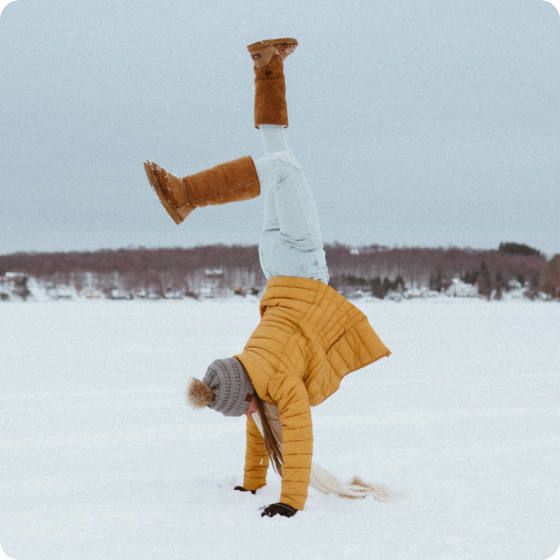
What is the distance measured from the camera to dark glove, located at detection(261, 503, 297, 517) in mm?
1896

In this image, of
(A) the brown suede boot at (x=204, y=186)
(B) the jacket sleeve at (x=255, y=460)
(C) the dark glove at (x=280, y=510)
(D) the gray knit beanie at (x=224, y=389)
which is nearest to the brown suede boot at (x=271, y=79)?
(A) the brown suede boot at (x=204, y=186)

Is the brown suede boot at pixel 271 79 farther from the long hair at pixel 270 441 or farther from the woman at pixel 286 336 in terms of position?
the long hair at pixel 270 441

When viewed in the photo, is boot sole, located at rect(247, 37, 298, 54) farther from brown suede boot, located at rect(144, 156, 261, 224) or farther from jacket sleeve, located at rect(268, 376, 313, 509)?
jacket sleeve, located at rect(268, 376, 313, 509)

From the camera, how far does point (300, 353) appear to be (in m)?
1.97

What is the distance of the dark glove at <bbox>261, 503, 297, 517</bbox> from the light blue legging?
826 millimetres

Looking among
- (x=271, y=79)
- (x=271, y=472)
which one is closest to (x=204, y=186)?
(x=271, y=79)

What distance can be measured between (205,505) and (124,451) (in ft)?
3.26

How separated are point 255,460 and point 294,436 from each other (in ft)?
1.39

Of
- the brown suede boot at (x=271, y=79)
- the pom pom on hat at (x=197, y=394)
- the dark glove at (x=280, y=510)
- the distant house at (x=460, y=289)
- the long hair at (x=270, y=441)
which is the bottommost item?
the dark glove at (x=280, y=510)

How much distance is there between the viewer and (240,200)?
1.71m

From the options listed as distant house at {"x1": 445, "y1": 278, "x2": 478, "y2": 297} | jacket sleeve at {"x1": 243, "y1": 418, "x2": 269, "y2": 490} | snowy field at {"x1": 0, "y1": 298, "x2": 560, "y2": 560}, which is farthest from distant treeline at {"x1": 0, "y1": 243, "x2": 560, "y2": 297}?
jacket sleeve at {"x1": 243, "y1": 418, "x2": 269, "y2": 490}

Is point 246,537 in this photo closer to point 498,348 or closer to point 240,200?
point 240,200

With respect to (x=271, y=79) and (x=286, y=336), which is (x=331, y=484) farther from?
(x=271, y=79)

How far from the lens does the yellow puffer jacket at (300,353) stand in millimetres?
1895
